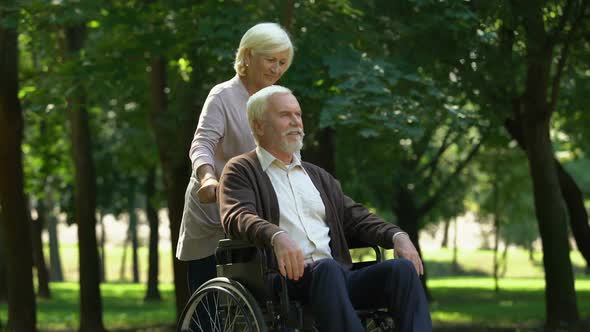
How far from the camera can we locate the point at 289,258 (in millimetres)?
4461

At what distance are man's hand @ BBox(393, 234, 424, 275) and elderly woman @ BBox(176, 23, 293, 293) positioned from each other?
3.11ft

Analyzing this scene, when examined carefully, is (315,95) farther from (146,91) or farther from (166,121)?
(146,91)

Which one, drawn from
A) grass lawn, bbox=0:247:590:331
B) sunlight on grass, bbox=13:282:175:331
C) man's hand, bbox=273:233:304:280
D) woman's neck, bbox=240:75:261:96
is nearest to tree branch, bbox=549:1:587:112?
grass lawn, bbox=0:247:590:331

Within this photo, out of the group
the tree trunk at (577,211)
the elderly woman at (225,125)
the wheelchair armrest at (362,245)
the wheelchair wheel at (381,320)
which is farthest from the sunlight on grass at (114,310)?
the wheelchair wheel at (381,320)

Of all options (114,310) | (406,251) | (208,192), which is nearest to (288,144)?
(208,192)

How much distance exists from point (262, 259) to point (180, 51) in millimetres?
7490

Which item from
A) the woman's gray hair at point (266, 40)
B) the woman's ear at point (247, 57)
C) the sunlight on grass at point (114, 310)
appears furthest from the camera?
the sunlight on grass at point (114, 310)

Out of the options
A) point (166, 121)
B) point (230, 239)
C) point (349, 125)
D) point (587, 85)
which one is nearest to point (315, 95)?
point (349, 125)

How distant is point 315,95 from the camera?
1009cm

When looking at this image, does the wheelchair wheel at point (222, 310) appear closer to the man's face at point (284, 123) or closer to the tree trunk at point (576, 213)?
the man's face at point (284, 123)

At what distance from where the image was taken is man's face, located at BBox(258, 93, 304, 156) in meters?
4.91

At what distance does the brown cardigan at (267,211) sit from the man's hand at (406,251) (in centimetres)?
8

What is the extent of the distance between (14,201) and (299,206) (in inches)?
374

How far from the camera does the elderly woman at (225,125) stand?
5273 mm
